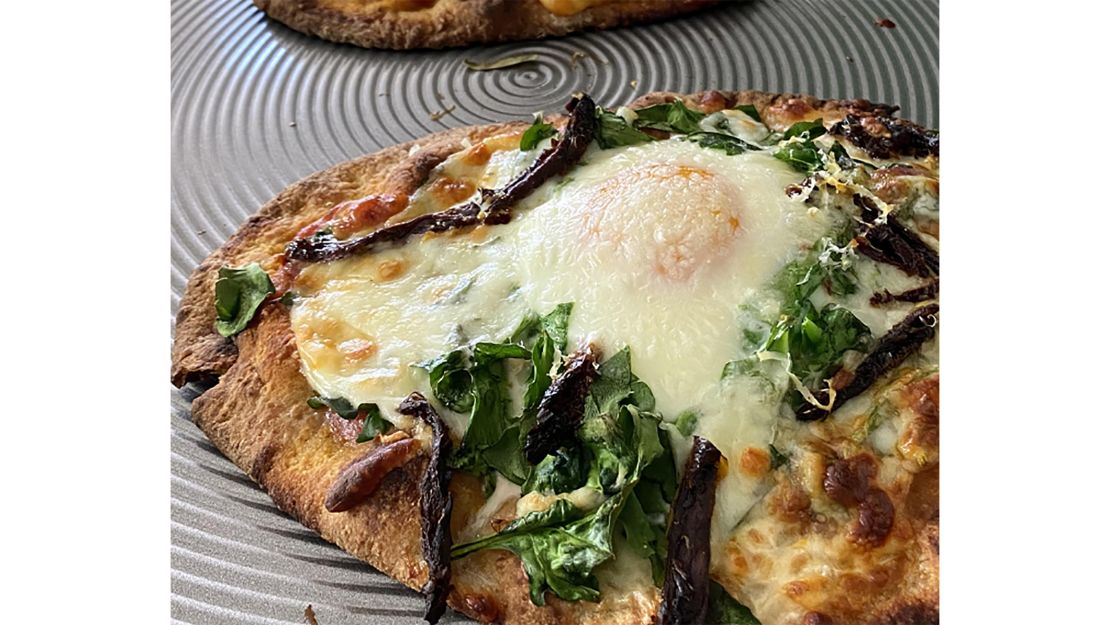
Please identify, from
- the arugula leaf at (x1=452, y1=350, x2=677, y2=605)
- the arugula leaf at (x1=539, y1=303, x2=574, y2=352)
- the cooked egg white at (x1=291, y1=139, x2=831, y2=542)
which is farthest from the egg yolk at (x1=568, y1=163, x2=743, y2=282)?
the arugula leaf at (x1=452, y1=350, x2=677, y2=605)

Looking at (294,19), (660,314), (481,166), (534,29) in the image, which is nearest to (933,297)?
(660,314)

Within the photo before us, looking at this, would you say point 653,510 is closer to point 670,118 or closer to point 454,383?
point 454,383

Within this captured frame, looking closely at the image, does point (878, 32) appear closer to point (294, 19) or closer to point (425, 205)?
point (425, 205)

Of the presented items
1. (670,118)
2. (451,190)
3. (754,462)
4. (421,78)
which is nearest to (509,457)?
(754,462)

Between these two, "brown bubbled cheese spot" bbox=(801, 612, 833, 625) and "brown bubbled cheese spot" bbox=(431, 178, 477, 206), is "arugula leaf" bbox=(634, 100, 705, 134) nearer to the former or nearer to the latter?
"brown bubbled cheese spot" bbox=(431, 178, 477, 206)

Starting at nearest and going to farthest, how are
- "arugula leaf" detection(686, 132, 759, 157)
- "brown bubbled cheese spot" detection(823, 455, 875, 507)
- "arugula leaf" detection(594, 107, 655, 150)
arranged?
"brown bubbled cheese spot" detection(823, 455, 875, 507) < "arugula leaf" detection(686, 132, 759, 157) < "arugula leaf" detection(594, 107, 655, 150)

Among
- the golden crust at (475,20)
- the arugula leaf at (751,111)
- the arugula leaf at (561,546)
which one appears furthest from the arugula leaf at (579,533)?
the golden crust at (475,20)

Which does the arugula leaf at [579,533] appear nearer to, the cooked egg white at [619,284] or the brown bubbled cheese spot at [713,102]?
the cooked egg white at [619,284]
